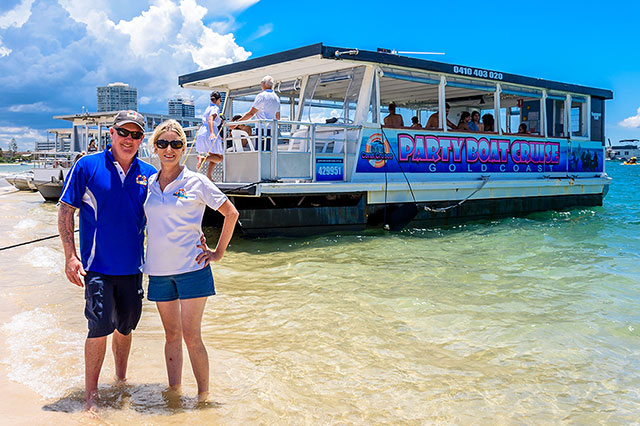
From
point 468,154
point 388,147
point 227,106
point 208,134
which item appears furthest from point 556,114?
point 208,134

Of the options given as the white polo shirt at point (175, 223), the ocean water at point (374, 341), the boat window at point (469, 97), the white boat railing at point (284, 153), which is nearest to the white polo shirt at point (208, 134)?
the white boat railing at point (284, 153)

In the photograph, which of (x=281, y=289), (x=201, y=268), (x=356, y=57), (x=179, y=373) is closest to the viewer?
(x=201, y=268)

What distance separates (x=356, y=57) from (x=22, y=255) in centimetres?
642

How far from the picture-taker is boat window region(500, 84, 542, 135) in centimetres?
1324

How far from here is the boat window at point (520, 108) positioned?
1324 centimetres

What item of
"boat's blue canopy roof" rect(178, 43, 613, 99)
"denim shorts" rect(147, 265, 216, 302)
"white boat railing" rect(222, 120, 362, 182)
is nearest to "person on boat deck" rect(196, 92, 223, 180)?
"white boat railing" rect(222, 120, 362, 182)

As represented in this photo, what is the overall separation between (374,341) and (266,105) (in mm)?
5244

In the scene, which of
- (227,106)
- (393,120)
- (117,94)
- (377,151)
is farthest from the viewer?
(117,94)

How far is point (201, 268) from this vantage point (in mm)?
3363

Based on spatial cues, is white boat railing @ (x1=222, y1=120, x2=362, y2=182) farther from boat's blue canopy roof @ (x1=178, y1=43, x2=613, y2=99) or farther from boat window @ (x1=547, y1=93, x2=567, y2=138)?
boat window @ (x1=547, y1=93, x2=567, y2=138)

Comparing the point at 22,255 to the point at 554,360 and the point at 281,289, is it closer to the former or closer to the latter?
the point at 281,289

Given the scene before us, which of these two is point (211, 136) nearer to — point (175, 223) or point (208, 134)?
point (208, 134)

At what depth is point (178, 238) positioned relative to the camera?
3.31 meters

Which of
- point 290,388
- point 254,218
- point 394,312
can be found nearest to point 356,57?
point 254,218
